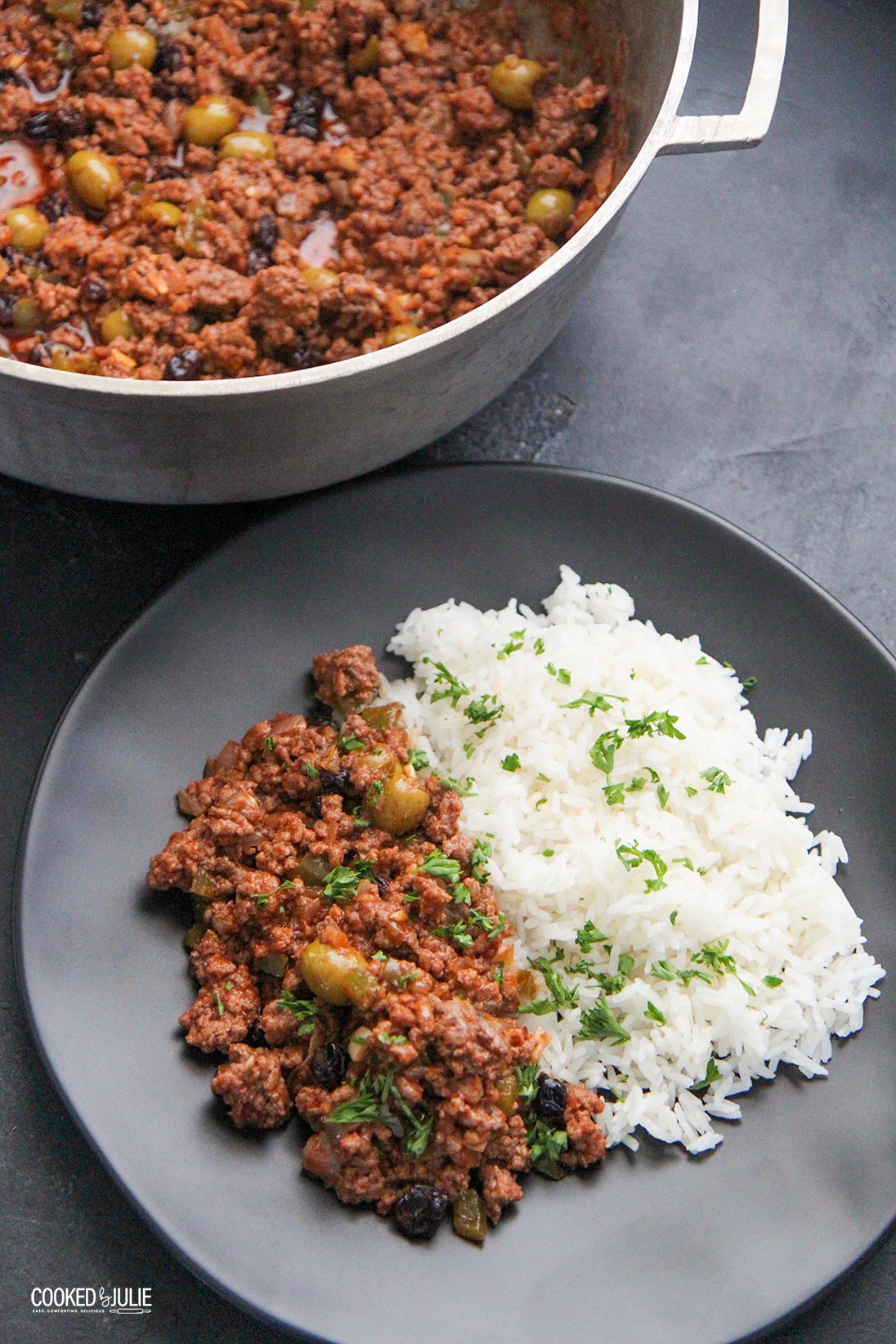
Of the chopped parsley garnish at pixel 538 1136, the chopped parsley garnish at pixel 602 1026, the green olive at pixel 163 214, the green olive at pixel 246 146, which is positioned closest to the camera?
the chopped parsley garnish at pixel 538 1136

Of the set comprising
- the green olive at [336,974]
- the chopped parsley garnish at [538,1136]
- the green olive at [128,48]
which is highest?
the green olive at [128,48]

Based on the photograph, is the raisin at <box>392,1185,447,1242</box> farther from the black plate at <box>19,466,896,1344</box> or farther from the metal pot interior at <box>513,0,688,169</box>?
the metal pot interior at <box>513,0,688,169</box>

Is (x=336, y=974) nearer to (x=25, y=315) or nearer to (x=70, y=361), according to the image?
(x=70, y=361)

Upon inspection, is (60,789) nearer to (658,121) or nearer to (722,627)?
(722,627)

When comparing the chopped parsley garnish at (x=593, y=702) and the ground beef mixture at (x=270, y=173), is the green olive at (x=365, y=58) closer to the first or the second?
the ground beef mixture at (x=270, y=173)

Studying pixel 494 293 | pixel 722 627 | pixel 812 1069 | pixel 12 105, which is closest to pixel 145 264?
pixel 12 105

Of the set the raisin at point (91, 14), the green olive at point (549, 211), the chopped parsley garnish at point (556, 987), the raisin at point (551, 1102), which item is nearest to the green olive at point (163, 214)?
the raisin at point (91, 14)
